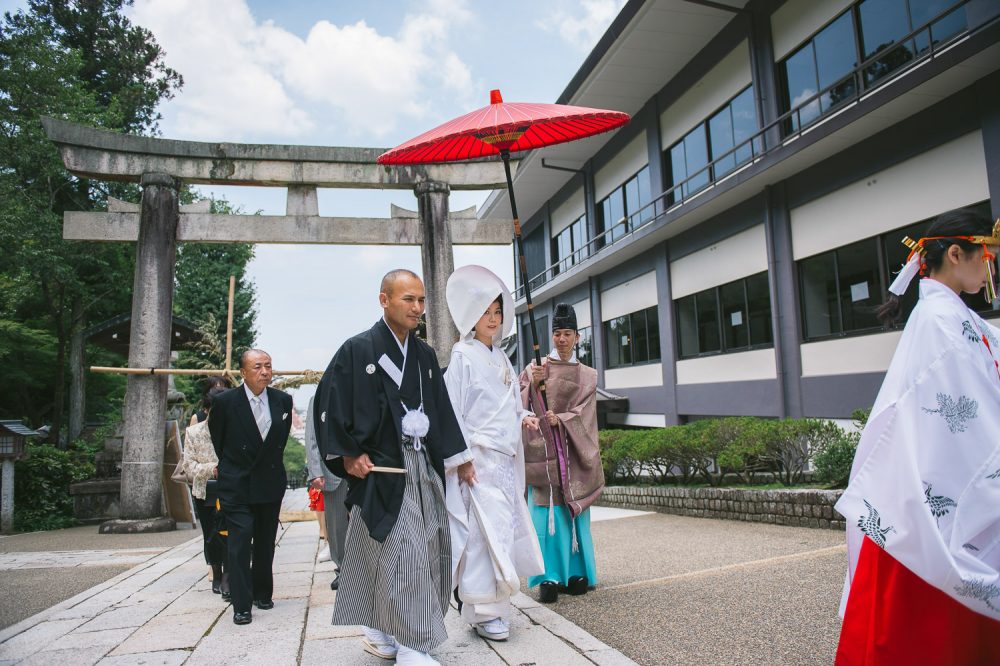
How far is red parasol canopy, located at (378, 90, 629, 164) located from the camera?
4.27 m

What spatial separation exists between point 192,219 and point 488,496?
8.34 m

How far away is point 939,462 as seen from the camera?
2.34 metres

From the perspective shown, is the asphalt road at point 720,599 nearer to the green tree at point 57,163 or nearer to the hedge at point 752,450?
the hedge at point 752,450

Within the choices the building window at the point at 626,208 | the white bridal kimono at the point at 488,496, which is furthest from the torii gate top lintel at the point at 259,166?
the building window at the point at 626,208

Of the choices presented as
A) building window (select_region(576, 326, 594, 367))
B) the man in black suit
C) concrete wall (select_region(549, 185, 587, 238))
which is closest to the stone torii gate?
the man in black suit

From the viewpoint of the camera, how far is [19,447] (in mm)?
10500

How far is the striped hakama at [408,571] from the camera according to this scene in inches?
122

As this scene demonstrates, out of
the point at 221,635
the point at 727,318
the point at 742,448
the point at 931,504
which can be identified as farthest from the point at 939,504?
the point at 727,318

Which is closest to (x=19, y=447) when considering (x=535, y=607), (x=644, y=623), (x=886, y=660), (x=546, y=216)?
(x=535, y=607)

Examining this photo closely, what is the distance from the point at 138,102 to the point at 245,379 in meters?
18.8

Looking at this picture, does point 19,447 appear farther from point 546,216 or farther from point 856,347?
point 546,216

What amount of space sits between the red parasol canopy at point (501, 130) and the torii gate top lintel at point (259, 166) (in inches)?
198

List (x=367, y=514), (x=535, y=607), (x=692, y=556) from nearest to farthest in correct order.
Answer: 1. (x=367, y=514)
2. (x=535, y=607)
3. (x=692, y=556)

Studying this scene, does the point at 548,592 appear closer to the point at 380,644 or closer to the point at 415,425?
the point at 380,644
